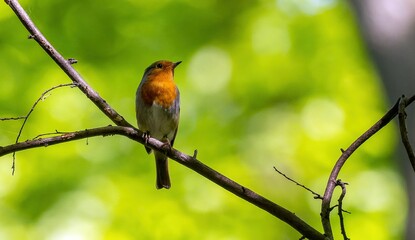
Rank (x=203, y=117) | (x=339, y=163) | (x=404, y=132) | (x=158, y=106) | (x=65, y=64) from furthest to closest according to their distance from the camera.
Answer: (x=203, y=117) → (x=158, y=106) → (x=65, y=64) → (x=339, y=163) → (x=404, y=132)

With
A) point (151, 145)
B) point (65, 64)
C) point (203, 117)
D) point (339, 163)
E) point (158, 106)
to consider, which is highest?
point (203, 117)

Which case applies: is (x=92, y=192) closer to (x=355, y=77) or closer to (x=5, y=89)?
(x=5, y=89)

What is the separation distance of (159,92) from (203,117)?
4319 millimetres

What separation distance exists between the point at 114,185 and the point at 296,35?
351cm

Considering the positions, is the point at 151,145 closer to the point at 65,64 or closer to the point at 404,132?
the point at 65,64

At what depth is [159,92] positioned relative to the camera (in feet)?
14.2

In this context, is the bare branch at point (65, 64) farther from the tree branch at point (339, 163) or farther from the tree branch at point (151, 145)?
the tree branch at point (339, 163)

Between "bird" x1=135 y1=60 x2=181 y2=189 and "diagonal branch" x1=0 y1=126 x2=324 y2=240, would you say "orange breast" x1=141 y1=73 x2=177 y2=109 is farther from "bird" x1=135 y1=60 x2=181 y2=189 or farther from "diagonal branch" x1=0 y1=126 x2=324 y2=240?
"diagonal branch" x1=0 y1=126 x2=324 y2=240

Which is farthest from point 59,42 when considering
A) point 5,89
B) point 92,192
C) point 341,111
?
point 341,111

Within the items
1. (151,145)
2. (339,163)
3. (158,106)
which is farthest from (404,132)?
(158,106)

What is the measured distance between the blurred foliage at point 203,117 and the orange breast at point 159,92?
2.57 m

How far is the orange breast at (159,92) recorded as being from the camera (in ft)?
14.1

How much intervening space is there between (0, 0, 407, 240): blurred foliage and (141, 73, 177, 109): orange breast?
2.57m

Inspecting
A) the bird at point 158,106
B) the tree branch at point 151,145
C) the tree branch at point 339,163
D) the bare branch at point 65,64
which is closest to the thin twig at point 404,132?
the tree branch at point 339,163
